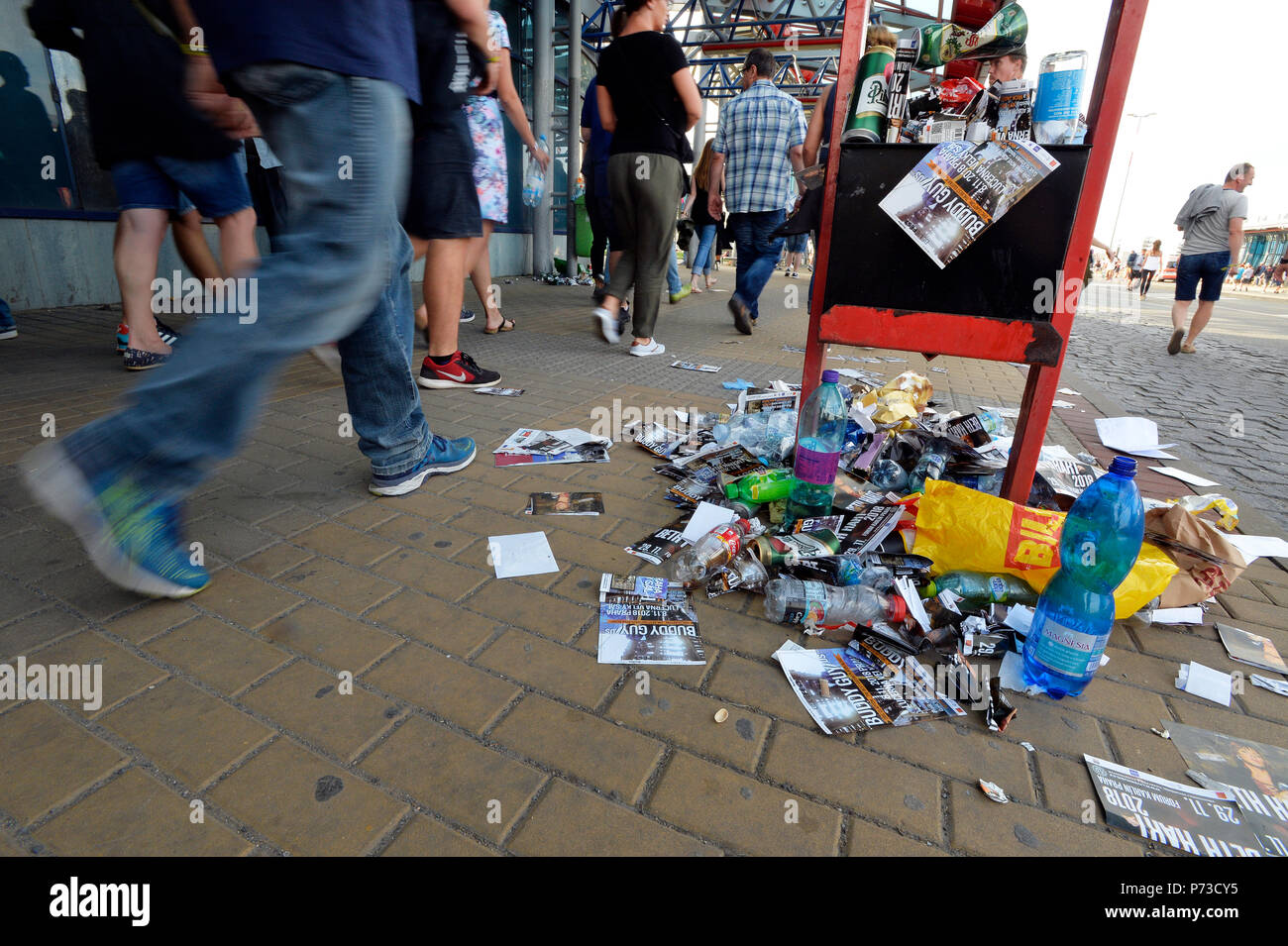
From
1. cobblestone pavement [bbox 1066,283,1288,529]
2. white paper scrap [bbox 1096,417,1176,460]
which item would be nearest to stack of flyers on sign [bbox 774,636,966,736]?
cobblestone pavement [bbox 1066,283,1288,529]

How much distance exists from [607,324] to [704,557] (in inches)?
142

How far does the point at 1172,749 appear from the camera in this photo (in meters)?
1.44

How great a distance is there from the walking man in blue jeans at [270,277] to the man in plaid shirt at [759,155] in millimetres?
4386

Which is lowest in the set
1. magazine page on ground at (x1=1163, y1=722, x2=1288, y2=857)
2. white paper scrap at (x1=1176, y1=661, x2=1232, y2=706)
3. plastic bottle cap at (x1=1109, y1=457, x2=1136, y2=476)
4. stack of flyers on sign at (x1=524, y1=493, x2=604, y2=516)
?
magazine page on ground at (x1=1163, y1=722, x2=1288, y2=857)

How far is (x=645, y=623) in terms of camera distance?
69.2 inches

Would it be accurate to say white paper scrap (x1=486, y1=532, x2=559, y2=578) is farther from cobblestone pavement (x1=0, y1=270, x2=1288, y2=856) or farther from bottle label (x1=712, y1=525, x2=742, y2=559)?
bottle label (x1=712, y1=525, x2=742, y2=559)

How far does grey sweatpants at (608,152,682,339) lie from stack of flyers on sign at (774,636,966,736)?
377 centimetres

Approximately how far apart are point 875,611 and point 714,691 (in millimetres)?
610

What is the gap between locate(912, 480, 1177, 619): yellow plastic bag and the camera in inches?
73.4

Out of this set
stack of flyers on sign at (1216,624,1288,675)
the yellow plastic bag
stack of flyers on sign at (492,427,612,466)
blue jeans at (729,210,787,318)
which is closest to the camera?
stack of flyers on sign at (1216,624,1288,675)

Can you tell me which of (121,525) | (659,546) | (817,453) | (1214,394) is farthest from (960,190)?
(1214,394)

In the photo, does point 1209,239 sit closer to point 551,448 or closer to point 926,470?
point 926,470

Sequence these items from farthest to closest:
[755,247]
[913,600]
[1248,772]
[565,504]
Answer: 1. [755,247]
2. [565,504]
3. [913,600]
4. [1248,772]
